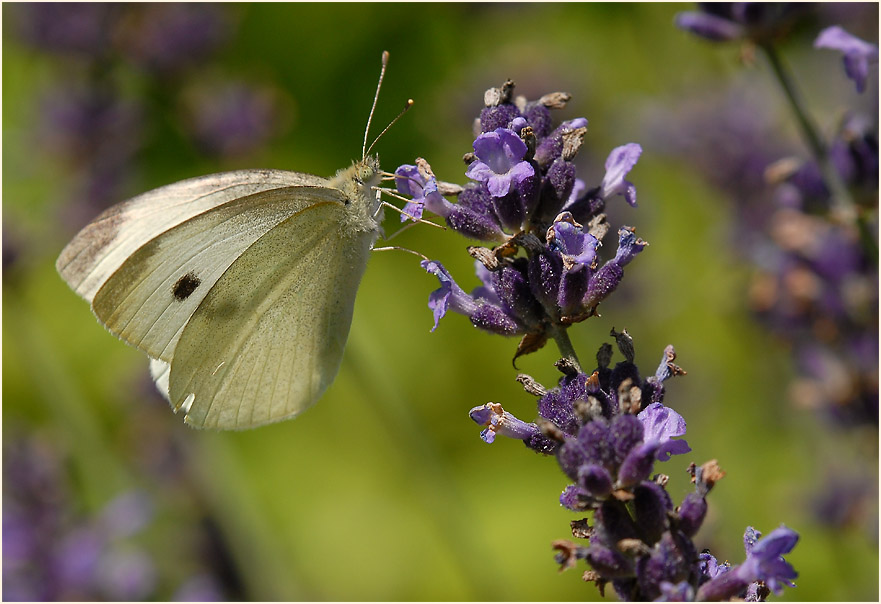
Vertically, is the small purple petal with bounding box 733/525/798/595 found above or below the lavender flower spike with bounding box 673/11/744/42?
below

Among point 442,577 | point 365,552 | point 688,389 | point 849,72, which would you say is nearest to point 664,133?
point 688,389

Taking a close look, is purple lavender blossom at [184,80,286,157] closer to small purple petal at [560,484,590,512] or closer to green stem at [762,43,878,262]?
green stem at [762,43,878,262]

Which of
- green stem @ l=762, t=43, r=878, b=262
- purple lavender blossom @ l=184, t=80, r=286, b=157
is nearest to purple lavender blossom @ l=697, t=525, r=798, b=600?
green stem @ l=762, t=43, r=878, b=262

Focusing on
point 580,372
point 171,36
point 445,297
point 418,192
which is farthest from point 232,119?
point 580,372

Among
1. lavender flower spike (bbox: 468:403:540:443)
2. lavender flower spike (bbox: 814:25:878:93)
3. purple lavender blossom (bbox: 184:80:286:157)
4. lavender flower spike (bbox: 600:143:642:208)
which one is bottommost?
lavender flower spike (bbox: 468:403:540:443)

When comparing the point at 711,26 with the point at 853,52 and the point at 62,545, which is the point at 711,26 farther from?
the point at 62,545

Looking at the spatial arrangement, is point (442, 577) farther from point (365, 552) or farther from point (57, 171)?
point (57, 171)

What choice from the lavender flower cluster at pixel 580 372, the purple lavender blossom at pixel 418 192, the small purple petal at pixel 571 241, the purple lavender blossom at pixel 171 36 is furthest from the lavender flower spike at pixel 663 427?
the purple lavender blossom at pixel 171 36

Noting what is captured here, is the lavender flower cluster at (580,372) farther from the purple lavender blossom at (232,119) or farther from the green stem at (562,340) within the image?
the purple lavender blossom at (232,119)
